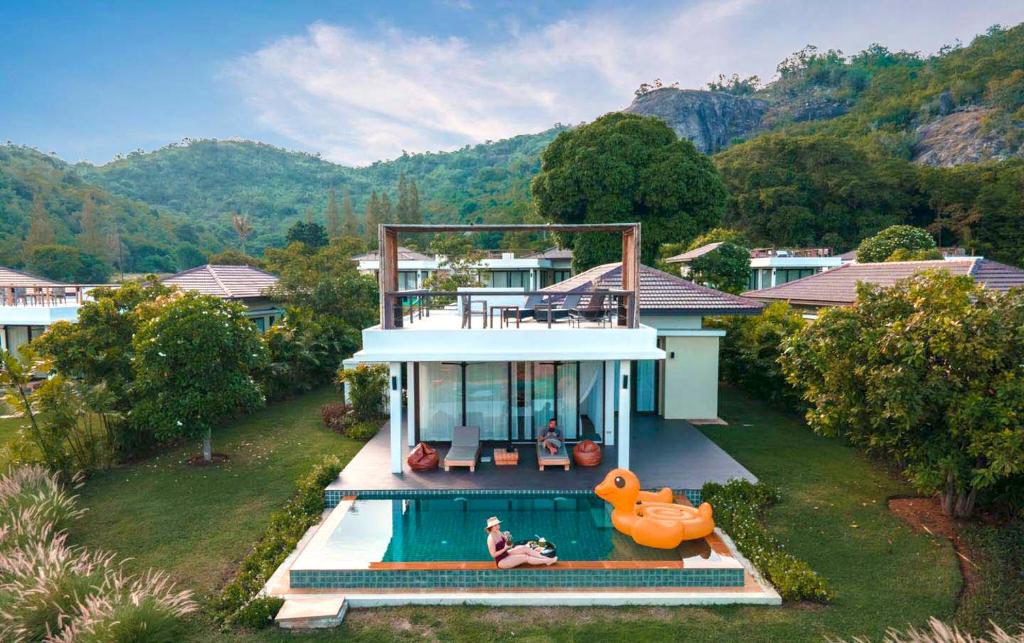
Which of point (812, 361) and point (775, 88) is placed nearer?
point (812, 361)

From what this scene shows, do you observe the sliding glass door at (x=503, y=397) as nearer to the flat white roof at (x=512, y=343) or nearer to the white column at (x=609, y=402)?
the white column at (x=609, y=402)

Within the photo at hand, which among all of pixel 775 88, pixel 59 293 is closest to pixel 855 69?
pixel 775 88

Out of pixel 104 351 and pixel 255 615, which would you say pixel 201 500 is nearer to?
pixel 255 615

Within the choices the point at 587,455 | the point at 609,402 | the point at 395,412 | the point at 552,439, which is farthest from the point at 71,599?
the point at 609,402

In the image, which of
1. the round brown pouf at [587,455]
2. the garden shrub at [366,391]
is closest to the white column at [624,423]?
the round brown pouf at [587,455]

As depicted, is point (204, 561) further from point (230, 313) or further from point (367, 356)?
point (230, 313)

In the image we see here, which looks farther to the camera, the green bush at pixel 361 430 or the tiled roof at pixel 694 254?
the tiled roof at pixel 694 254
